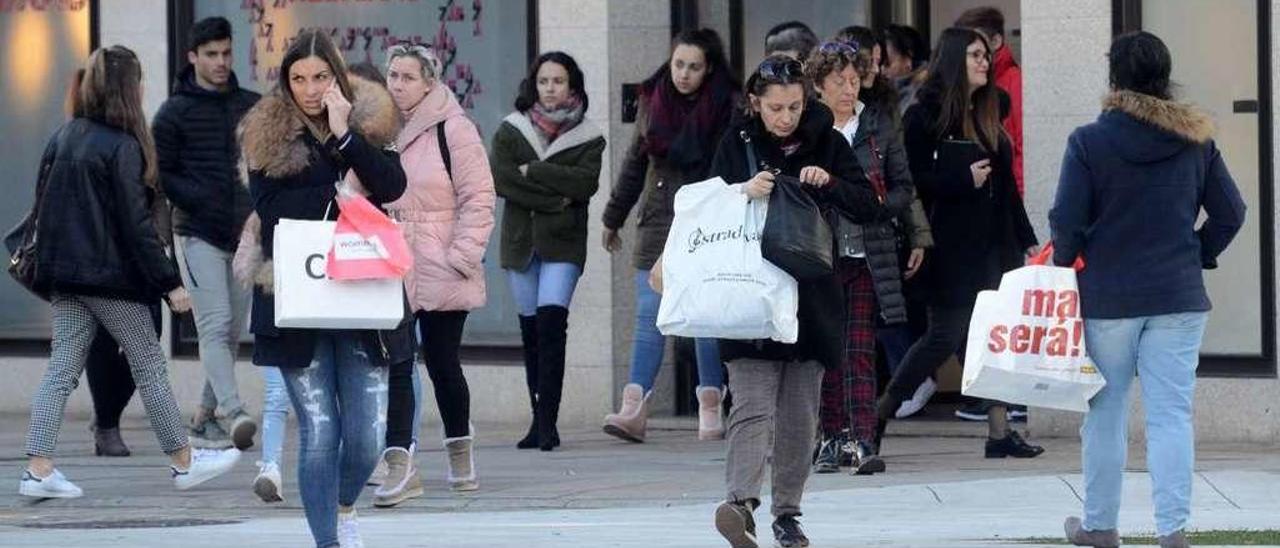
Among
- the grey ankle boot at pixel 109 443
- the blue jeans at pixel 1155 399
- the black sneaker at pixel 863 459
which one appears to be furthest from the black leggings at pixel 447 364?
the blue jeans at pixel 1155 399

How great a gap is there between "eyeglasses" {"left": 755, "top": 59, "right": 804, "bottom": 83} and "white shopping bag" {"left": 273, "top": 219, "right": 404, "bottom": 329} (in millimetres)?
1487

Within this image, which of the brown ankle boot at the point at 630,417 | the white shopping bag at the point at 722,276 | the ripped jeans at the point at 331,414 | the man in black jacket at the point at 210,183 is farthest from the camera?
the brown ankle boot at the point at 630,417

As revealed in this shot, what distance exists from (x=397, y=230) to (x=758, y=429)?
1.37 metres

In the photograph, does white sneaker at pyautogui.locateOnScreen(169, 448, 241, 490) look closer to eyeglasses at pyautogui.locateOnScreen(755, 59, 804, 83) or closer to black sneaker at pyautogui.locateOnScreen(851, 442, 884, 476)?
black sneaker at pyautogui.locateOnScreen(851, 442, 884, 476)

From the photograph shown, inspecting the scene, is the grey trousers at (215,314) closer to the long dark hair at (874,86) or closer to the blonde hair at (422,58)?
the blonde hair at (422,58)

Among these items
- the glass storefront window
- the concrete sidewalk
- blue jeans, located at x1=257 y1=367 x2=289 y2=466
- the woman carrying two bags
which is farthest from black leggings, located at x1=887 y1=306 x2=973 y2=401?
the glass storefront window

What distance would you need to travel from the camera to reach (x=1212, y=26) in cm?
1195

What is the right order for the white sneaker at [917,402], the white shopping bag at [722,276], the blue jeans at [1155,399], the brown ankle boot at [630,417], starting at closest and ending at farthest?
the blue jeans at [1155,399], the white shopping bag at [722,276], the brown ankle boot at [630,417], the white sneaker at [917,402]

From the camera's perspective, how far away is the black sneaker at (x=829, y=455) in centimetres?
1096

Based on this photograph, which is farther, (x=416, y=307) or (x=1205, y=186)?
(x=416, y=307)

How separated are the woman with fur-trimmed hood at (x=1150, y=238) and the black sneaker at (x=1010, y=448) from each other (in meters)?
3.27

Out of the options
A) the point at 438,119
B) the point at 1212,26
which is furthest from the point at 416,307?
the point at 1212,26

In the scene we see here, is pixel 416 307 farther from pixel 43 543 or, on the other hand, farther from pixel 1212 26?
pixel 1212 26

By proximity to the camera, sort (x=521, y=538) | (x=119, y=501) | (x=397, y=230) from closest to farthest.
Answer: (x=397, y=230) → (x=521, y=538) → (x=119, y=501)
